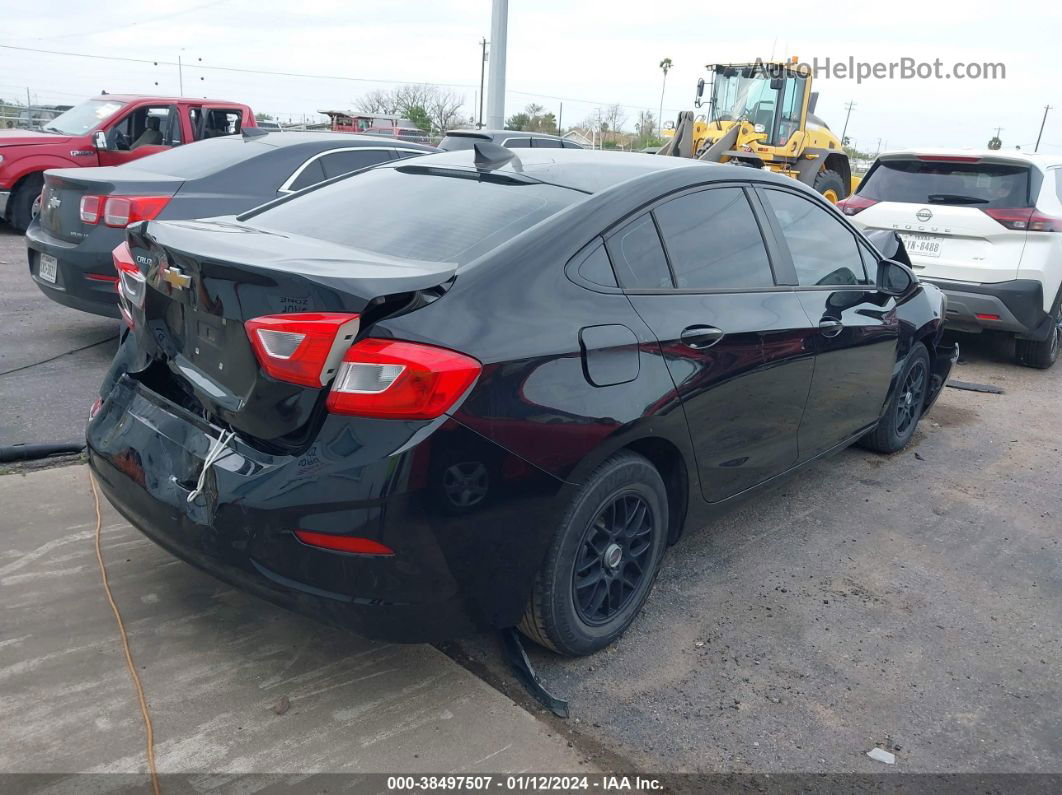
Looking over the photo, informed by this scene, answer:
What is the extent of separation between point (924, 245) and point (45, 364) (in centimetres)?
665

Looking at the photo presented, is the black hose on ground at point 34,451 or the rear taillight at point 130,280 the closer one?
the rear taillight at point 130,280

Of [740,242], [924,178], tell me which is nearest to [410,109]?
[924,178]

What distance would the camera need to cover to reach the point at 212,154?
643 centimetres

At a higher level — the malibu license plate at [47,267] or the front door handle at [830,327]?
the front door handle at [830,327]

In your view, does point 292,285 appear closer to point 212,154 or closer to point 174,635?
point 174,635

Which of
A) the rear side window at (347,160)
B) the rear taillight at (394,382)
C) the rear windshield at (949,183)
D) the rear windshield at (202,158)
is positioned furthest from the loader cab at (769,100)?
the rear taillight at (394,382)

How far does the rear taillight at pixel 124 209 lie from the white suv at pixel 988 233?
5766 millimetres

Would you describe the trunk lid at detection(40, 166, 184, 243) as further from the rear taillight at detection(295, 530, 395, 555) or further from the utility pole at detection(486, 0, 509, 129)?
the utility pole at detection(486, 0, 509, 129)

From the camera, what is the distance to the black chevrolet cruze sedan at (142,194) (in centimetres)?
565

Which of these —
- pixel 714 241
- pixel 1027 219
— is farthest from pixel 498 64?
pixel 714 241

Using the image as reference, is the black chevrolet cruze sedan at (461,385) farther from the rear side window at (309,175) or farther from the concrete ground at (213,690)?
the rear side window at (309,175)

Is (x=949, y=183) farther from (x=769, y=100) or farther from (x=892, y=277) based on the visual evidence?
(x=769, y=100)

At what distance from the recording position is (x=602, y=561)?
9.86 ft

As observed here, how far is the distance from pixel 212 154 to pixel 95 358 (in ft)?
5.46
